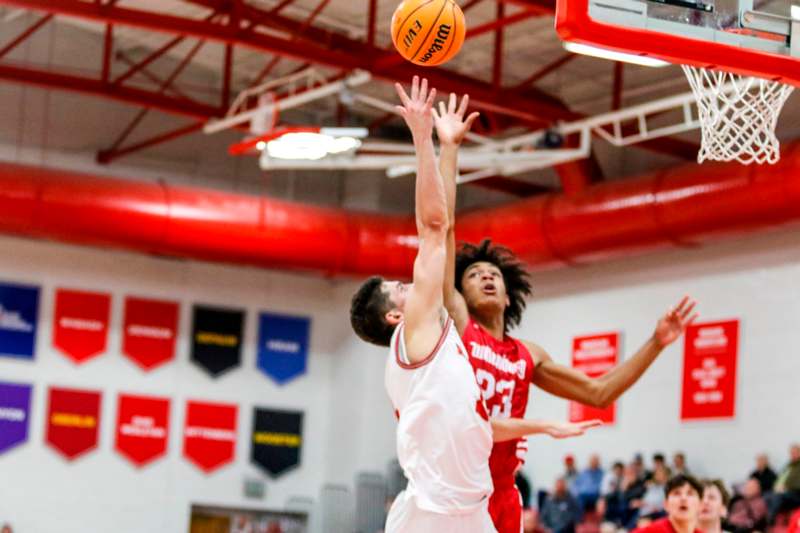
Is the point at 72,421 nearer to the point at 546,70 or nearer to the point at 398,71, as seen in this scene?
the point at 398,71

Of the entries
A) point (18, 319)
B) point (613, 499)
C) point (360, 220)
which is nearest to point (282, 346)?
point (360, 220)

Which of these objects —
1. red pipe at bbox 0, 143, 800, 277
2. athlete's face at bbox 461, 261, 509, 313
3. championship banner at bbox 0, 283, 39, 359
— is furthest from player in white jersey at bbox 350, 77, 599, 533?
championship banner at bbox 0, 283, 39, 359

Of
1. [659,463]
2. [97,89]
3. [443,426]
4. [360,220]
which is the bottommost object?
[659,463]

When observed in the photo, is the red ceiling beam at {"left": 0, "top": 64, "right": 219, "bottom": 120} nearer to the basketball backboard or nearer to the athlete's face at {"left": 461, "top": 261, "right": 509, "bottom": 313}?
the basketball backboard

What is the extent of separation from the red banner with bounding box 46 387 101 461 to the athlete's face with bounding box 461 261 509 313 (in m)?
16.8

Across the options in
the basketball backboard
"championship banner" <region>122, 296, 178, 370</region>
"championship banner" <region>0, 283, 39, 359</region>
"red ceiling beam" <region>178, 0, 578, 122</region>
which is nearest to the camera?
the basketball backboard

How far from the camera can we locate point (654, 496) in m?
17.6

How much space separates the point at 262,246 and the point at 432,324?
50.8 feet

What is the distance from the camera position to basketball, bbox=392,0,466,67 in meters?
8.87

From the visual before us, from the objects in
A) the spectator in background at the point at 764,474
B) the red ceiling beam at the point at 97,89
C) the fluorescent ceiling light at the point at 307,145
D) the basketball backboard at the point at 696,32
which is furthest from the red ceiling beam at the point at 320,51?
the basketball backboard at the point at 696,32

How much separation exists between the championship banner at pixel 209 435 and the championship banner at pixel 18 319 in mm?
2887

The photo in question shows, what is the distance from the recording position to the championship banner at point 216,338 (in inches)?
942

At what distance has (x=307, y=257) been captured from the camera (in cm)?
2170

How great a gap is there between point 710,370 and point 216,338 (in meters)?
9.35
